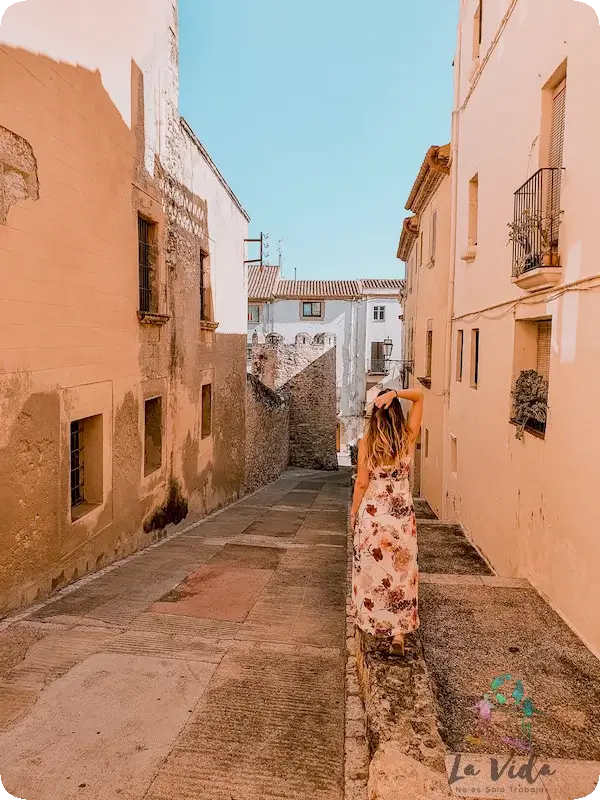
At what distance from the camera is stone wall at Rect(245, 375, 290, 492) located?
17.3 metres

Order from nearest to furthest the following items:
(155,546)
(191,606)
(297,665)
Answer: (297,665) → (191,606) → (155,546)

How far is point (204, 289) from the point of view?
12305 mm

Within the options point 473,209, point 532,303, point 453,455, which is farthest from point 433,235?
point 532,303

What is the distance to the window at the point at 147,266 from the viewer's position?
899 cm

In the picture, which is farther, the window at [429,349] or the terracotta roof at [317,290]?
the terracotta roof at [317,290]

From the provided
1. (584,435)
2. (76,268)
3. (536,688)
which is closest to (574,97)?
(584,435)

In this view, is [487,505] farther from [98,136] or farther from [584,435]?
[98,136]

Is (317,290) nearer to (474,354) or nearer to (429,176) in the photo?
(429,176)

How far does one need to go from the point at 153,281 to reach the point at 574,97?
6.24 meters

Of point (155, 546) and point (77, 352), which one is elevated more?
point (77, 352)

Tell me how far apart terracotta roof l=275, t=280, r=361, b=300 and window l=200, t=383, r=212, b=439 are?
29.2 metres

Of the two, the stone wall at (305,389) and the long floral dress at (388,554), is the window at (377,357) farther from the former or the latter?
the long floral dress at (388,554)

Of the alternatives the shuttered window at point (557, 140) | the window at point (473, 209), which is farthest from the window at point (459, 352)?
the shuttered window at point (557, 140)

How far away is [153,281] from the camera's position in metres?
9.31
